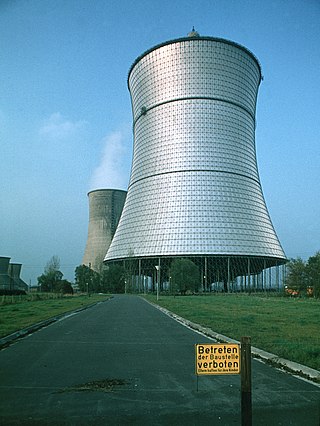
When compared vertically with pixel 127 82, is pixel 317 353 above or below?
below

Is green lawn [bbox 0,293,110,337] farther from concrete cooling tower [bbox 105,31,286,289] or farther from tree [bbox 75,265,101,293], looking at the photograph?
tree [bbox 75,265,101,293]

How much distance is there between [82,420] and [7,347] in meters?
5.40

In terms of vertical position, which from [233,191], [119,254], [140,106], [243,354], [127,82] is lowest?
[243,354]

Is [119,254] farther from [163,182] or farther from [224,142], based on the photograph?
[224,142]

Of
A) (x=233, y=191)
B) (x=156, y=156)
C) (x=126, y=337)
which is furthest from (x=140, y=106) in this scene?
(x=126, y=337)

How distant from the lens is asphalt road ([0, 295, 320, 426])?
4.18 m

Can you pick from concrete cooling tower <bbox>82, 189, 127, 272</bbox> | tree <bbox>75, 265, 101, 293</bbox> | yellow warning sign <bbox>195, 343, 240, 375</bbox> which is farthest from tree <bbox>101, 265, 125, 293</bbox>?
yellow warning sign <bbox>195, 343, 240, 375</bbox>

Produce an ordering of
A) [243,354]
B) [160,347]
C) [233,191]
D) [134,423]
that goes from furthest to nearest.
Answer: [233,191] → [160,347] → [134,423] → [243,354]

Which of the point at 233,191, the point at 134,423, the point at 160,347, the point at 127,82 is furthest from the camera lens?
the point at 127,82

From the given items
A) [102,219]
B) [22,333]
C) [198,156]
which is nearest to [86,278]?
[102,219]

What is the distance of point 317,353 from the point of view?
24.6 ft

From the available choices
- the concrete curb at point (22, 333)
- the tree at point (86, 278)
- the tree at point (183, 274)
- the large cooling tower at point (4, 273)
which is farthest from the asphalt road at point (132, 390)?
the tree at point (86, 278)

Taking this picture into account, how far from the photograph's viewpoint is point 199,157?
42.8 m

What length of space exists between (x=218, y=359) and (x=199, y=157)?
3974cm
